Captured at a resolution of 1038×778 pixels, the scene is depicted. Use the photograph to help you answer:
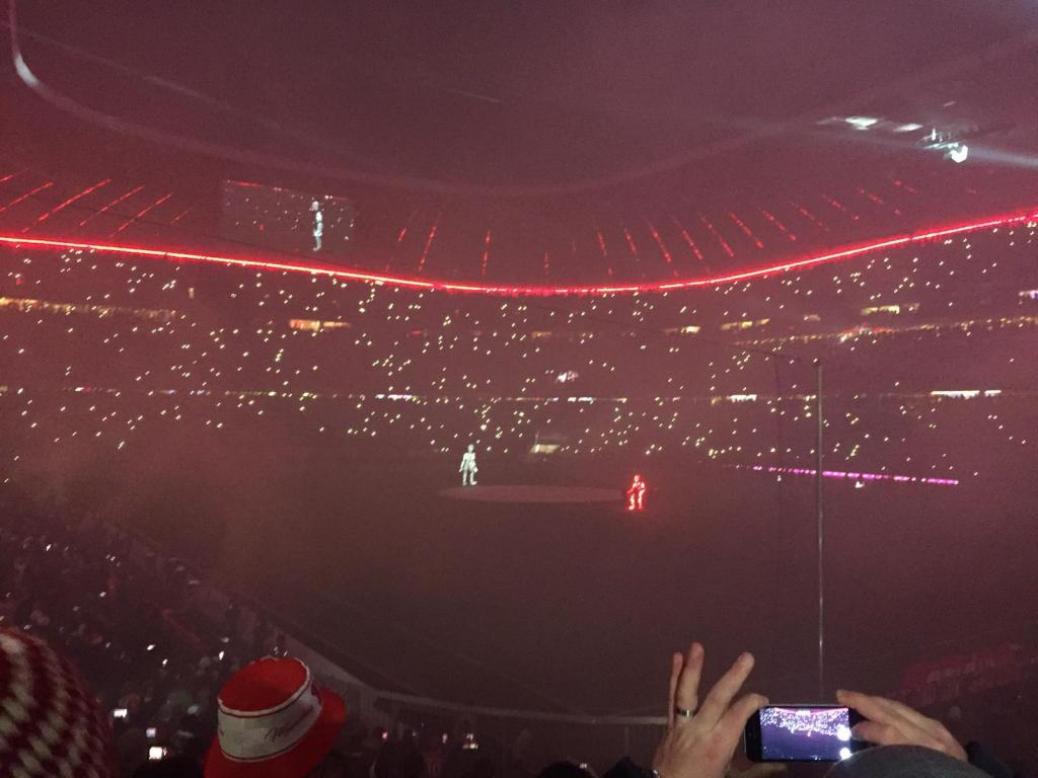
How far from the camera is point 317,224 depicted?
5508 millimetres

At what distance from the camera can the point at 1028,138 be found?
3621 mm

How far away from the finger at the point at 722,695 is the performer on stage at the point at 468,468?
880 cm

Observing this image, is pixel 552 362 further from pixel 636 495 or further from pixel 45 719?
pixel 45 719

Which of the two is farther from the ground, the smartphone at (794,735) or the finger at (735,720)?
the finger at (735,720)

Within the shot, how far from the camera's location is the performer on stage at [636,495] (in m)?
7.48

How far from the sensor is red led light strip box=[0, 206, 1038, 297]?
546 centimetres

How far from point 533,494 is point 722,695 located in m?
8.09

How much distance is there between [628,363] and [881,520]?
166 inches

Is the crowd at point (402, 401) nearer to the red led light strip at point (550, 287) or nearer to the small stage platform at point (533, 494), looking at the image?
the red led light strip at point (550, 287)

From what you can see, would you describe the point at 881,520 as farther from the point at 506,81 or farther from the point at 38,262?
the point at 38,262

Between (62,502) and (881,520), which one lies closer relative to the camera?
(62,502)

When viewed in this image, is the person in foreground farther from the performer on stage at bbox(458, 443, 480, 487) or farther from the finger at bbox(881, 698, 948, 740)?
the performer on stage at bbox(458, 443, 480, 487)

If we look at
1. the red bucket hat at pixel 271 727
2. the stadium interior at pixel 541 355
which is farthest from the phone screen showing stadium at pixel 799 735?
the stadium interior at pixel 541 355

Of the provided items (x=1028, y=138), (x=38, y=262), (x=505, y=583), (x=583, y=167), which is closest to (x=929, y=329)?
(x=1028, y=138)
